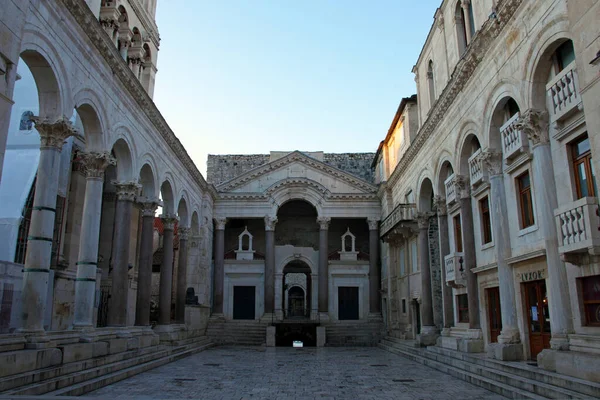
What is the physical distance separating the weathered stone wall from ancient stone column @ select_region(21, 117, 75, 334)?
25827 mm

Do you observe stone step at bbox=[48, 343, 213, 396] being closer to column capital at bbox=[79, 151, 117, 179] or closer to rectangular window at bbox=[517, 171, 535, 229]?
column capital at bbox=[79, 151, 117, 179]

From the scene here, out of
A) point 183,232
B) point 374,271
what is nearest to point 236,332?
point 183,232

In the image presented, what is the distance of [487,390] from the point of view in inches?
451

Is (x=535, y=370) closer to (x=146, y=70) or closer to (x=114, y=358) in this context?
(x=114, y=358)

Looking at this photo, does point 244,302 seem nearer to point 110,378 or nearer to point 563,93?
point 110,378

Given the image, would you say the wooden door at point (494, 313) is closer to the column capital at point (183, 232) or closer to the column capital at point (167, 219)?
the column capital at point (167, 219)

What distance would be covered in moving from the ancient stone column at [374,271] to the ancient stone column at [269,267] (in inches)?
244

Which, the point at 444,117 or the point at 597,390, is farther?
the point at 444,117

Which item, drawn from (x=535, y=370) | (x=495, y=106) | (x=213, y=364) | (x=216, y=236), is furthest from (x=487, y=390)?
(x=216, y=236)

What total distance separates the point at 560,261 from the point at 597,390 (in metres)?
3.18

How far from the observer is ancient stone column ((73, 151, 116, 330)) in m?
14.1

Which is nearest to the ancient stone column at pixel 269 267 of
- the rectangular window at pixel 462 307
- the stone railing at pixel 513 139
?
the rectangular window at pixel 462 307

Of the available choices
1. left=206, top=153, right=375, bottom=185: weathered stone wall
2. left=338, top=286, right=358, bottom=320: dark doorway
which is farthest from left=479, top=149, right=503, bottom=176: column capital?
left=206, top=153, right=375, bottom=185: weathered stone wall

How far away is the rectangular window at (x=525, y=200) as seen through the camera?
1330 centimetres
